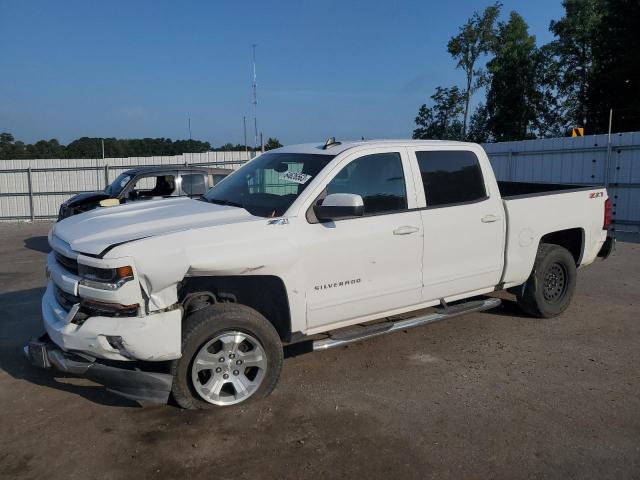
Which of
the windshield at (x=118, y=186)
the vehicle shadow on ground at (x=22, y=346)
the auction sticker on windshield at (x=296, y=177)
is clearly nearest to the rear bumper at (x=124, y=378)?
Result: the vehicle shadow on ground at (x=22, y=346)

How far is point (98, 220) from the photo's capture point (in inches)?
171

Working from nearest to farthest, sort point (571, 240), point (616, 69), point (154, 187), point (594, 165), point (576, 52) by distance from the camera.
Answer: point (571, 240), point (154, 187), point (594, 165), point (616, 69), point (576, 52)

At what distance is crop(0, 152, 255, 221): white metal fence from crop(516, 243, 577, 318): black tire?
13.8 metres

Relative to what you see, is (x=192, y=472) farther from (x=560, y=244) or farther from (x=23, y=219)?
(x=23, y=219)

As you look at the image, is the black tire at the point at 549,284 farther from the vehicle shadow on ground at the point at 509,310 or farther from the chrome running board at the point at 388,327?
the chrome running board at the point at 388,327

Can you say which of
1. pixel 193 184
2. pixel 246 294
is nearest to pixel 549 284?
pixel 246 294

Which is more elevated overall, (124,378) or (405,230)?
(405,230)

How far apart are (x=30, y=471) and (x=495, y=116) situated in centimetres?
3565

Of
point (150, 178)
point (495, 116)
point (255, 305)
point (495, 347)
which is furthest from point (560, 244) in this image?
point (495, 116)

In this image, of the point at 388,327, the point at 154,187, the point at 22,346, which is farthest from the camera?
the point at 154,187

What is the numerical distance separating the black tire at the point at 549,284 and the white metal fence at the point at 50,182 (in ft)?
45.2

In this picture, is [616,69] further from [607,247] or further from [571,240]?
[571,240]

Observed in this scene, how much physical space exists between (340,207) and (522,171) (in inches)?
515

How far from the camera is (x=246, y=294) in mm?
4273
